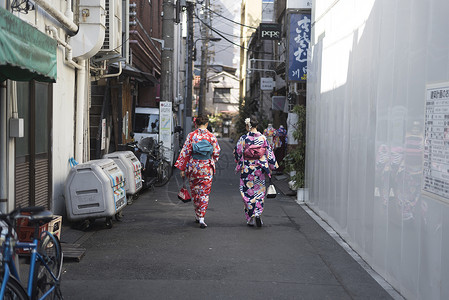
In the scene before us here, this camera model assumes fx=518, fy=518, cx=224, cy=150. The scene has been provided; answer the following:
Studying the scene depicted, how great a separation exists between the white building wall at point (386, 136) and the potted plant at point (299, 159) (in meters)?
2.81

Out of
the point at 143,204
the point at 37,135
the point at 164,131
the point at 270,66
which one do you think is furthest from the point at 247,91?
the point at 37,135

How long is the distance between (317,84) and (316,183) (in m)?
2.13

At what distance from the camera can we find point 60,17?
Answer: 28.0ft

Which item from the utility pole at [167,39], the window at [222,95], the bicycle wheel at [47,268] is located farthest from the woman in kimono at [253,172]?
the window at [222,95]

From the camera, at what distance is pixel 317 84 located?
1118 centimetres

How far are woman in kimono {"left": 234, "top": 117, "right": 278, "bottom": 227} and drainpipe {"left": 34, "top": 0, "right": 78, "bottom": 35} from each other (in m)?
3.58

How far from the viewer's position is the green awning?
4621 mm

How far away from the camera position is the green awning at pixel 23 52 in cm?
462

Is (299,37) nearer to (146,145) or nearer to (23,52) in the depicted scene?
(146,145)

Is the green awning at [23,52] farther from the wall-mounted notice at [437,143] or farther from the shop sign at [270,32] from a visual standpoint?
the shop sign at [270,32]

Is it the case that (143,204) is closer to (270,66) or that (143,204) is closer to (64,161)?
(64,161)

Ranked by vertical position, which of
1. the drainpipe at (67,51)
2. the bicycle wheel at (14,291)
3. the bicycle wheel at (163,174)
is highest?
the drainpipe at (67,51)

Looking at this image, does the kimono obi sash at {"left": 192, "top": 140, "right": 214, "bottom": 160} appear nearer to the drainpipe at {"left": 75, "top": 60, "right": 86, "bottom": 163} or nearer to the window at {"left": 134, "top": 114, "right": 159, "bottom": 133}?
the drainpipe at {"left": 75, "top": 60, "right": 86, "bottom": 163}

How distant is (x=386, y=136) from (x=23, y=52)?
408cm
